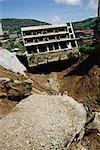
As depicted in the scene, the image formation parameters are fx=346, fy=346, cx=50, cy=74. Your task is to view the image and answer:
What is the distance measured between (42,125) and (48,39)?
6403 centimetres

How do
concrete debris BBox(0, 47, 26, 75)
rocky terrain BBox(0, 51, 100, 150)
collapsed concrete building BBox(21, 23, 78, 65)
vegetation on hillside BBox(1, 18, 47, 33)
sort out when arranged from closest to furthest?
rocky terrain BBox(0, 51, 100, 150)
concrete debris BBox(0, 47, 26, 75)
collapsed concrete building BBox(21, 23, 78, 65)
vegetation on hillside BBox(1, 18, 47, 33)

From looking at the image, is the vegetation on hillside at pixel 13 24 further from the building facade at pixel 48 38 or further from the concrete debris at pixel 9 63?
the concrete debris at pixel 9 63

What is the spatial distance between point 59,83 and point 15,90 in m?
30.9

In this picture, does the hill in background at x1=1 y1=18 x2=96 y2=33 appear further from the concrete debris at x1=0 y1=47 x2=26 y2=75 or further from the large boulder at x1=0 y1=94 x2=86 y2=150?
the large boulder at x1=0 y1=94 x2=86 y2=150

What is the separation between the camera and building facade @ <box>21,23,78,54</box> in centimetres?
8225

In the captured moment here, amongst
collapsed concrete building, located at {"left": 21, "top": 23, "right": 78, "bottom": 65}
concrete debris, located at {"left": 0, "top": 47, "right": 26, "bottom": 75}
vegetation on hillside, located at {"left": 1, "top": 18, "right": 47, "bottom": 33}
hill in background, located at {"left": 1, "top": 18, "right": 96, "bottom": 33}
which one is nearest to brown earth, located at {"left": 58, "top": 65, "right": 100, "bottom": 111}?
concrete debris, located at {"left": 0, "top": 47, "right": 26, "bottom": 75}

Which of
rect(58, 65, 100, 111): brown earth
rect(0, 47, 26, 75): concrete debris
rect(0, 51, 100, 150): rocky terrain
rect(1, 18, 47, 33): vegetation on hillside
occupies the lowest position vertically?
rect(58, 65, 100, 111): brown earth

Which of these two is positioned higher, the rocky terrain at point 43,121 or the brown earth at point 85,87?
the rocky terrain at point 43,121

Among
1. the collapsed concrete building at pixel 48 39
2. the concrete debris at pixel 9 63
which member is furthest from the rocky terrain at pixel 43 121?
the collapsed concrete building at pixel 48 39

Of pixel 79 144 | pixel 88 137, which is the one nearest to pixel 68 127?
pixel 79 144

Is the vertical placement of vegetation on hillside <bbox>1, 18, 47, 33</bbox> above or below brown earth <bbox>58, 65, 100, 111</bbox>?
above

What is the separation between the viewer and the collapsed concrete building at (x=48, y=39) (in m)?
82.1

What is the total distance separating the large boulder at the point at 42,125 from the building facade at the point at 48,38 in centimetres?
5685

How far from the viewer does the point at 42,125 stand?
22.1 meters
